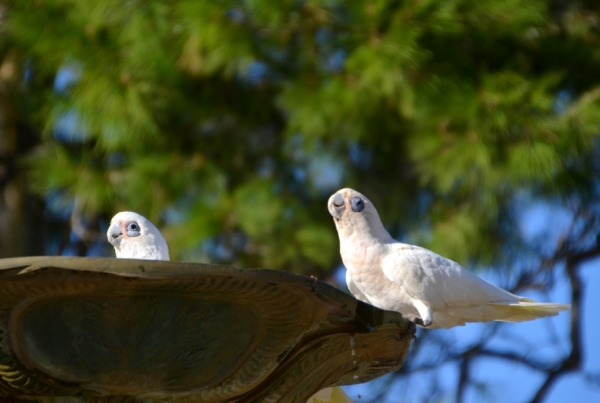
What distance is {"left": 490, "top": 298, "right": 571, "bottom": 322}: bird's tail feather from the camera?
2285mm

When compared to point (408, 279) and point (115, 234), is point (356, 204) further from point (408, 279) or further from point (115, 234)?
point (115, 234)

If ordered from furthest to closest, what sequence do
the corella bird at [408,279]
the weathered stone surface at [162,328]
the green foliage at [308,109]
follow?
the green foliage at [308,109]
the corella bird at [408,279]
the weathered stone surface at [162,328]

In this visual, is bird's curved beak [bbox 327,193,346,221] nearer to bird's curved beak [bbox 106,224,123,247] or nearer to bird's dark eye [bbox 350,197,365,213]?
bird's dark eye [bbox 350,197,365,213]

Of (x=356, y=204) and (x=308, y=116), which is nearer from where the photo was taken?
(x=356, y=204)

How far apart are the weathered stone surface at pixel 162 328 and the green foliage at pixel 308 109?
198 cm

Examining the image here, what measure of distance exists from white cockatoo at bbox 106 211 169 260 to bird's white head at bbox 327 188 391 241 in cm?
→ 49

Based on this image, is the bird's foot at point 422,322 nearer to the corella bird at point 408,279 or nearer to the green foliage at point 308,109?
the corella bird at point 408,279

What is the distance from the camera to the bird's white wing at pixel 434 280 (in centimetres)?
219

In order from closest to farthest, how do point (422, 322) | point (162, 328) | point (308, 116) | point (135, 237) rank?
point (162, 328), point (422, 322), point (135, 237), point (308, 116)

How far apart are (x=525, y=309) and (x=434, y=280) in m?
0.30

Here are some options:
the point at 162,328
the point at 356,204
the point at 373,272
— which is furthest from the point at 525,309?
the point at 162,328

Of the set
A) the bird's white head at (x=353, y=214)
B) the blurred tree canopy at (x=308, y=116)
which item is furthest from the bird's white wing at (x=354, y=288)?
the blurred tree canopy at (x=308, y=116)

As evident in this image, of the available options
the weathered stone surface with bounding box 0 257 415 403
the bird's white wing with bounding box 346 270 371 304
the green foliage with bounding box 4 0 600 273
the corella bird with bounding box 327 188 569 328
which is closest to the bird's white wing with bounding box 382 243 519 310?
the corella bird with bounding box 327 188 569 328

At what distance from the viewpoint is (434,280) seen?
2.21 metres
